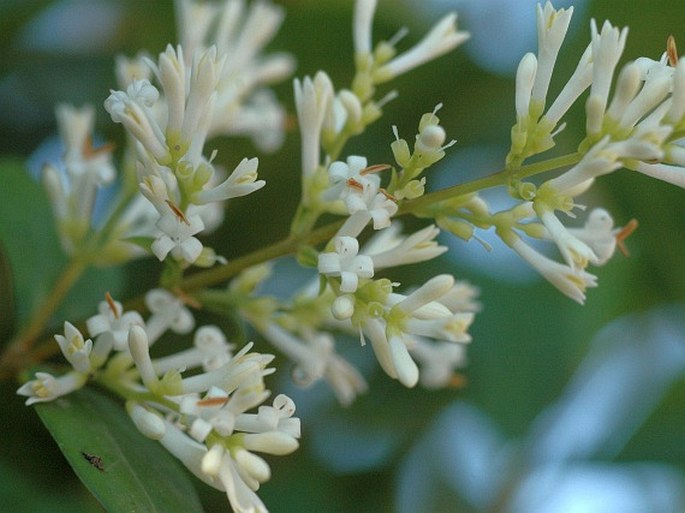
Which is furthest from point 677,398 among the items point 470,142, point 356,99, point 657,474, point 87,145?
point 87,145

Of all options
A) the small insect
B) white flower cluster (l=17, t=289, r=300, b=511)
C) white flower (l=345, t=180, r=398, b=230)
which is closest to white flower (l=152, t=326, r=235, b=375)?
white flower cluster (l=17, t=289, r=300, b=511)

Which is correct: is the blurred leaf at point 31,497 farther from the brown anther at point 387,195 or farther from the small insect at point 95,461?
the brown anther at point 387,195

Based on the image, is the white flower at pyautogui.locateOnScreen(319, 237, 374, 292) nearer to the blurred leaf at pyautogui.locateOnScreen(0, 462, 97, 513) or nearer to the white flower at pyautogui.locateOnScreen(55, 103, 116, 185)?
the white flower at pyautogui.locateOnScreen(55, 103, 116, 185)

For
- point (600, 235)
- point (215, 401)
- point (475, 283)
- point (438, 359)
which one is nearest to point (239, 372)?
point (215, 401)

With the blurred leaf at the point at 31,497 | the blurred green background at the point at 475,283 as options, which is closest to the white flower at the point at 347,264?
the blurred leaf at the point at 31,497

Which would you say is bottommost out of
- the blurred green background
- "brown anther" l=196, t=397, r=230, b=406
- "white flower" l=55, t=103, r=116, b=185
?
the blurred green background

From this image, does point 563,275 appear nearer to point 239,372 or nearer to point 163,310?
point 239,372

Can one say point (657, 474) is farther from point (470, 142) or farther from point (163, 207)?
point (163, 207)
